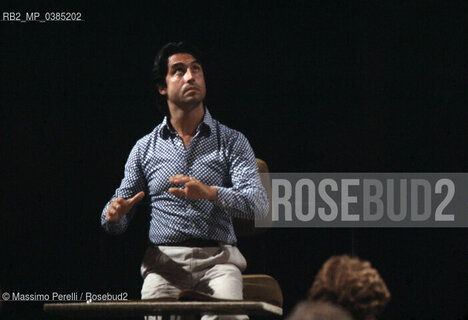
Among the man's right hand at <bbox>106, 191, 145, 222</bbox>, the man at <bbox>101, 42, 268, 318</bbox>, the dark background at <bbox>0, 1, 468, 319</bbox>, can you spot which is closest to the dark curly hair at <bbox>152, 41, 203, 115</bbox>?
the man at <bbox>101, 42, 268, 318</bbox>

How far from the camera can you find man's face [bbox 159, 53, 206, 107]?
12.5 feet

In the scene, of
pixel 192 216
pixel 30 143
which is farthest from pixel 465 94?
pixel 30 143

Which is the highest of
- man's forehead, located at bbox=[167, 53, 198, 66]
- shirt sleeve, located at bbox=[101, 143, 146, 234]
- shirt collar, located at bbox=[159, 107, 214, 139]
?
man's forehead, located at bbox=[167, 53, 198, 66]

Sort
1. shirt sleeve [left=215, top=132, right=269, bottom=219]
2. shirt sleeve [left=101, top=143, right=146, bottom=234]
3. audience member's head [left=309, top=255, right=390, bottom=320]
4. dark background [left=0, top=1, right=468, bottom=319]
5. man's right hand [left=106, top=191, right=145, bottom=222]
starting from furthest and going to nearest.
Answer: dark background [left=0, top=1, right=468, bottom=319] → shirt sleeve [left=101, top=143, right=146, bottom=234] → shirt sleeve [left=215, top=132, right=269, bottom=219] → man's right hand [left=106, top=191, right=145, bottom=222] → audience member's head [left=309, top=255, right=390, bottom=320]

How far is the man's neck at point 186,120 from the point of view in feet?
12.6

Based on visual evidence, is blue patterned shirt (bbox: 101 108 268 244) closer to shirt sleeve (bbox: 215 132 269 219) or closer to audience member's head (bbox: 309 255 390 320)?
shirt sleeve (bbox: 215 132 269 219)

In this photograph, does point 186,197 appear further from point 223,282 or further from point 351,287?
point 351,287

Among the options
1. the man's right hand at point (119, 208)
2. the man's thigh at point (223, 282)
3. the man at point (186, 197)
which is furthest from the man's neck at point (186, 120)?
the man's thigh at point (223, 282)

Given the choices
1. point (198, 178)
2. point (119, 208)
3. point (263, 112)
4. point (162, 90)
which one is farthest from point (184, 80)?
point (263, 112)

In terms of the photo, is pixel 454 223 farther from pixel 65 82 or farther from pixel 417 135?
pixel 65 82

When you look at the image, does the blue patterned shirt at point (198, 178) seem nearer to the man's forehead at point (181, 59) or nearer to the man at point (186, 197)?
the man at point (186, 197)

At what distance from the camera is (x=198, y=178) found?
3.70 meters

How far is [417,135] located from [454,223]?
1.68 feet

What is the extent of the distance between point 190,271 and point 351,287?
1.45 metres
